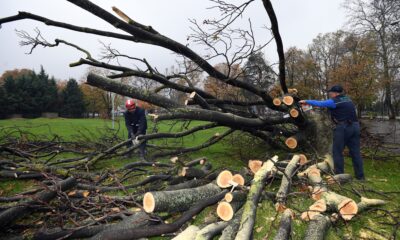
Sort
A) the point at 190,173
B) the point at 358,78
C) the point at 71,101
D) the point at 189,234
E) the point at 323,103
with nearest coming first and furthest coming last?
1. the point at 189,234
2. the point at 190,173
3. the point at 323,103
4. the point at 358,78
5. the point at 71,101

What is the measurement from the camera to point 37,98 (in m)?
38.9

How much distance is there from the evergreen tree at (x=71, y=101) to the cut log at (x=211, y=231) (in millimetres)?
43938

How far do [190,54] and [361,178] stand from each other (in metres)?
3.27

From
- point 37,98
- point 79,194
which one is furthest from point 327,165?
point 37,98

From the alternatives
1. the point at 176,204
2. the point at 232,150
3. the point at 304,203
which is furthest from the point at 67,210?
the point at 232,150

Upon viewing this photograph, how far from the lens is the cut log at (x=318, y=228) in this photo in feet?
8.51

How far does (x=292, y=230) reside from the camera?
2840mm

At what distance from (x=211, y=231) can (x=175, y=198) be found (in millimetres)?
514

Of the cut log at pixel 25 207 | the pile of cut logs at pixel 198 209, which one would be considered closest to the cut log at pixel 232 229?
the pile of cut logs at pixel 198 209

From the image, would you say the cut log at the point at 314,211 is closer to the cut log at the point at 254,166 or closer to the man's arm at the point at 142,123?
the cut log at the point at 254,166

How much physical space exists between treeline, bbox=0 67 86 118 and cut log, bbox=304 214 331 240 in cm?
4132

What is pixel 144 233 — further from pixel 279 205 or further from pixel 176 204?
pixel 279 205

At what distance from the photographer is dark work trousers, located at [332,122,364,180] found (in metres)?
4.65

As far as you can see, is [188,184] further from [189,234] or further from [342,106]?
[342,106]
